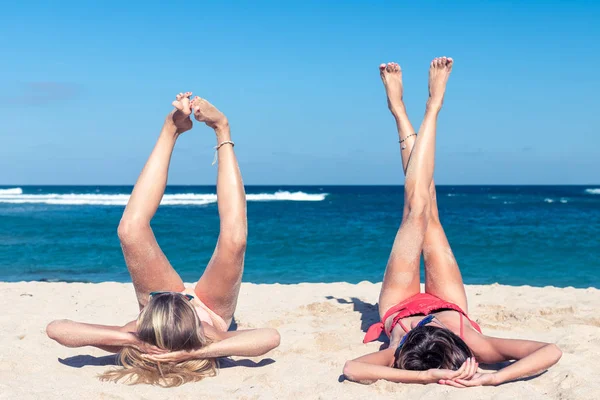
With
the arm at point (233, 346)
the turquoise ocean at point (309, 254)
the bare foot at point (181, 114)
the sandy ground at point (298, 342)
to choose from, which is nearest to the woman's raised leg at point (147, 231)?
the bare foot at point (181, 114)

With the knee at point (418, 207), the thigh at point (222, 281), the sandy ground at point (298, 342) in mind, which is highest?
the knee at point (418, 207)

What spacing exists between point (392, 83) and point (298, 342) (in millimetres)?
2553

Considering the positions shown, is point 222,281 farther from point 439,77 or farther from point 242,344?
point 439,77

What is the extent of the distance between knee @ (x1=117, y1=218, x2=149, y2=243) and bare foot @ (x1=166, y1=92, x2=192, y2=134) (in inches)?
34.8

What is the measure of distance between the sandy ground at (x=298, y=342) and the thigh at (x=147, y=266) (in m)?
0.65

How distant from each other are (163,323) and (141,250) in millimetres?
603

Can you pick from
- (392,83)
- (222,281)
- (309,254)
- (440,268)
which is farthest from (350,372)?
(309,254)

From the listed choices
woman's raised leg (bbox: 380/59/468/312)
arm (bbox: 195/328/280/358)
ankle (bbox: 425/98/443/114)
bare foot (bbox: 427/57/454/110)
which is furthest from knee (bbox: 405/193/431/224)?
arm (bbox: 195/328/280/358)

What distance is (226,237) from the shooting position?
3.79 metres

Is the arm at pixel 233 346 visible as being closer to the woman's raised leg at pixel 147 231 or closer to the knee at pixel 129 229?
the woman's raised leg at pixel 147 231

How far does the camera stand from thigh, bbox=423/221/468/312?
439 cm

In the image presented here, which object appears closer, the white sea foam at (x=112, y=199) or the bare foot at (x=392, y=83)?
the bare foot at (x=392, y=83)

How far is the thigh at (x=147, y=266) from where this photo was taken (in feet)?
12.3

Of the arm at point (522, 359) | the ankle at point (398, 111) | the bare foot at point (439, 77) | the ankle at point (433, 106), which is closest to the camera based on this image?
the arm at point (522, 359)
